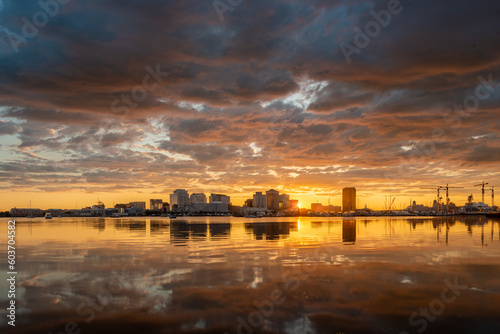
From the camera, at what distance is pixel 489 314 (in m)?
18.5

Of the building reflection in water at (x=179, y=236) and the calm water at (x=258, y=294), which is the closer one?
the calm water at (x=258, y=294)

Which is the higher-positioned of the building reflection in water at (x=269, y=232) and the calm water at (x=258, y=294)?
the calm water at (x=258, y=294)

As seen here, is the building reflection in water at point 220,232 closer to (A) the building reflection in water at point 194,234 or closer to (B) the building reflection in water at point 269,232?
(A) the building reflection in water at point 194,234

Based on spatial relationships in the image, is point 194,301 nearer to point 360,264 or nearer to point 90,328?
point 90,328

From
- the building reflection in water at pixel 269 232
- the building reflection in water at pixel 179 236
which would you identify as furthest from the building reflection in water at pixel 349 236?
the building reflection in water at pixel 179 236

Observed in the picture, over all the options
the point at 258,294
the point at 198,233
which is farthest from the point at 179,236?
the point at 258,294

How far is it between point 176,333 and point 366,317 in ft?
32.6
